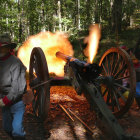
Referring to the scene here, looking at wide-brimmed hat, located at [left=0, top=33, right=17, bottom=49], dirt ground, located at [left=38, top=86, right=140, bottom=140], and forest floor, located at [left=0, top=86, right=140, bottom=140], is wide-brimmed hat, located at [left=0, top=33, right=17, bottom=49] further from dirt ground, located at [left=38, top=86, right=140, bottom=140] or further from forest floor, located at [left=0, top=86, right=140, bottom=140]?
dirt ground, located at [left=38, top=86, right=140, bottom=140]

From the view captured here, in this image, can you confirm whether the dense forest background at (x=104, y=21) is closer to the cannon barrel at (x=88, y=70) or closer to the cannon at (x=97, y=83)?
the cannon at (x=97, y=83)

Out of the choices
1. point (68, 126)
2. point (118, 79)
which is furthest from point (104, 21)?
point (68, 126)

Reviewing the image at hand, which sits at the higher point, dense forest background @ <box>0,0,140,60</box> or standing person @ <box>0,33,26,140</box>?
dense forest background @ <box>0,0,140,60</box>

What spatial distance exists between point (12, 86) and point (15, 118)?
46cm

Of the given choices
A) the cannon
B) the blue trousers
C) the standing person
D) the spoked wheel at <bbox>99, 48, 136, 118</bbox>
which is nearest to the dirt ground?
the cannon

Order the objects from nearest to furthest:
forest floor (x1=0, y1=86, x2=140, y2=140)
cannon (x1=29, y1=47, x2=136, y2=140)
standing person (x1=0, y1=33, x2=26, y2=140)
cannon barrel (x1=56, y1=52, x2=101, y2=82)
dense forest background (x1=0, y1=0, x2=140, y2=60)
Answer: standing person (x1=0, y1=33, x2=26, y2=140)
cannon (x1=29, y1=47, x2=136, y2=140)
forest floor (x1=0, y1=86, x2=140, y2=140)
cannon barrel (x1=56, y1=52, x2=101, y2=82)
dense forest background (x1=0, y1=0, x2=140, y2=60)

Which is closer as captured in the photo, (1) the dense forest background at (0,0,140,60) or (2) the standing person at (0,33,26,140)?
(2) the standing person at (0,33,26,140)

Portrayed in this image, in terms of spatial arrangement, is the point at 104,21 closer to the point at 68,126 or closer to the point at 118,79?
the point at 118,79

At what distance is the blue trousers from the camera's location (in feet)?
8.63

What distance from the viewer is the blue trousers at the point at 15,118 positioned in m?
2.63

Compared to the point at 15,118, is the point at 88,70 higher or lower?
higher

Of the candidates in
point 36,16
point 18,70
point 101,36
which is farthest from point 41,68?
point 36,16

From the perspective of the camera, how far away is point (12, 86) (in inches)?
103

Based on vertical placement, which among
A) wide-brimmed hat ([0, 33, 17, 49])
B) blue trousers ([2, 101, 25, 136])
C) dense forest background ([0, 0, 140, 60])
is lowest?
blue trousers ([2, 101, 25, 136])
